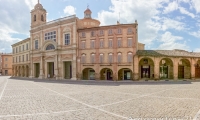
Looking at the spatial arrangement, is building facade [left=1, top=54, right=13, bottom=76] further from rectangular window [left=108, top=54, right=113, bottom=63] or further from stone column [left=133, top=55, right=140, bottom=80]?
stone column [left=133, top=55, right=140, bottom=80]

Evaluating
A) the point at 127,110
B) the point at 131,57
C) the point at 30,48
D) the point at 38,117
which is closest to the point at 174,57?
the point at 131,57

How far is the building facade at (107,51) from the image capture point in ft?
99.1

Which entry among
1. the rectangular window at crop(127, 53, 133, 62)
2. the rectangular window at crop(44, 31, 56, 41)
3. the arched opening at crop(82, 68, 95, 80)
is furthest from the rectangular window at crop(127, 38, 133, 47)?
the rectangular window at crop(44, 31, 56, 41)

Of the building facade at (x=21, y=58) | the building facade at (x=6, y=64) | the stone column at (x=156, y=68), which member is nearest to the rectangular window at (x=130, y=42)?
the stone column at (x=156, y=68)

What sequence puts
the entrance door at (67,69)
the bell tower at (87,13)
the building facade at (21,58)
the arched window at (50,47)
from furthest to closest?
1. the building facade at (21,58)
2. the bell tower at (87,13)
3. the arched window at (50,47)
4. the entrance door at (67,69)

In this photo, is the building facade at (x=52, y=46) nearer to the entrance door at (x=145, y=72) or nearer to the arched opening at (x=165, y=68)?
the entrance door at (x=145, y=72)

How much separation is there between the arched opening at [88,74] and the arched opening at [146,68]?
36.5 feet

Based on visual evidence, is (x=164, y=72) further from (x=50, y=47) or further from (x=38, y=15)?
(x=38, y=15)

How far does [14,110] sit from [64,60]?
89.4 ft

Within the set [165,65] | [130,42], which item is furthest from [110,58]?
[165,65]

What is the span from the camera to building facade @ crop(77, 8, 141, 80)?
30194 millimetres

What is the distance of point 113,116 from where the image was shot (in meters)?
7.52

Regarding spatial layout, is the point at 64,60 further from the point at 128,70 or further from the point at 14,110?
the point at 14,110

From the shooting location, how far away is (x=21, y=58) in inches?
1989
